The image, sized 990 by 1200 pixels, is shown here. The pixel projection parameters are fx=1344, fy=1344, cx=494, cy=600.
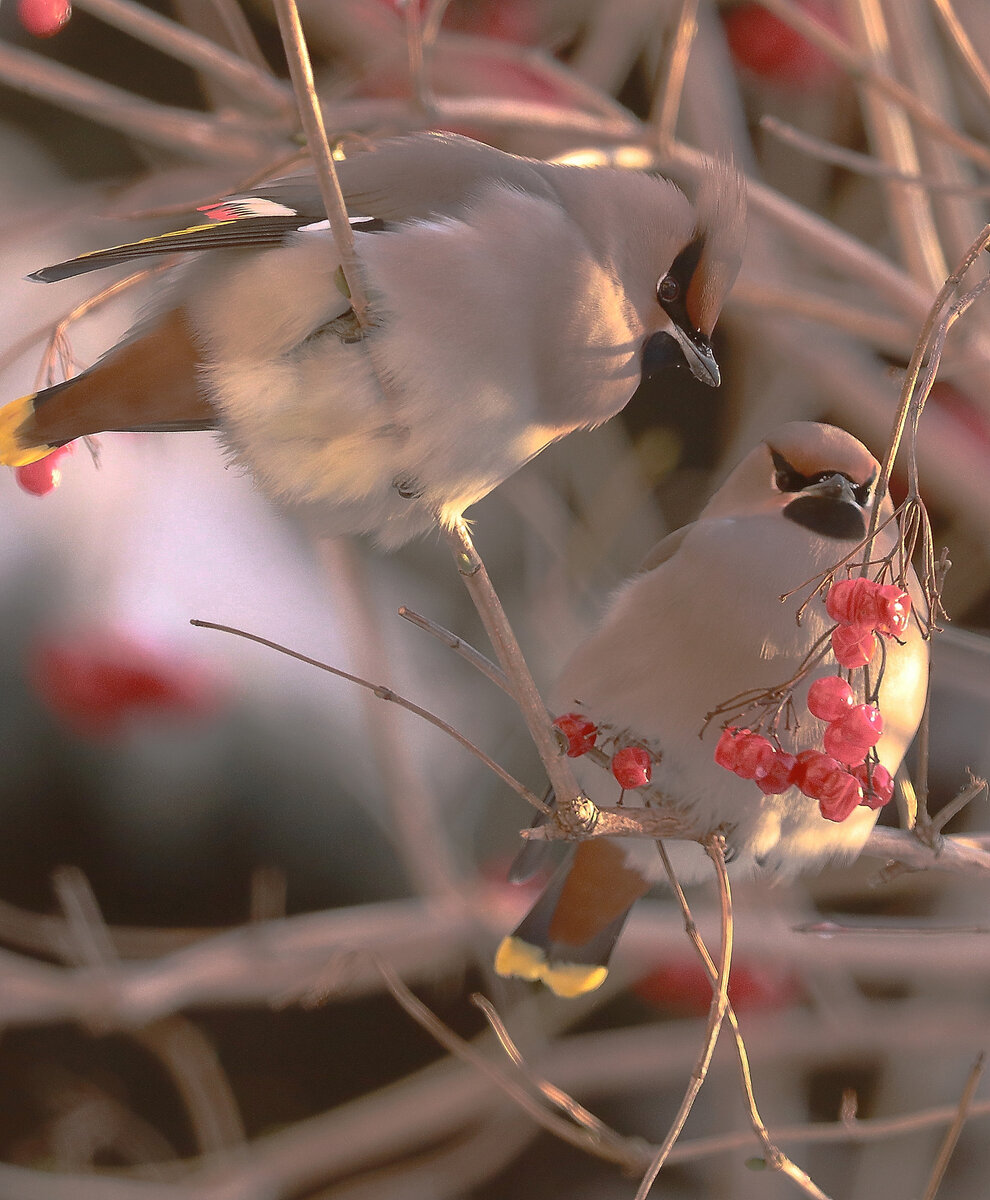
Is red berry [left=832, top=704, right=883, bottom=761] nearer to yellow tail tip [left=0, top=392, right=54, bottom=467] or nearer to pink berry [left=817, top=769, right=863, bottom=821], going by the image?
pink berry [left=817, top=769, right=863, bottom=821]

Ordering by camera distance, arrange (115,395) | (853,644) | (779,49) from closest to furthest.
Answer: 1. (853,644)
2. (115,395)
3. (779,49)

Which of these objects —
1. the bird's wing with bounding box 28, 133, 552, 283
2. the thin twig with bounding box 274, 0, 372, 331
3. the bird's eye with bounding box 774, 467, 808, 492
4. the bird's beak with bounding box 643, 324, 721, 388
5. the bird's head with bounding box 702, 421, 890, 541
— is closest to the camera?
the thin twig with bounding box 274, 0, 372, 331

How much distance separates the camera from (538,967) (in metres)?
2.68

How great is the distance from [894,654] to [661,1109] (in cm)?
265

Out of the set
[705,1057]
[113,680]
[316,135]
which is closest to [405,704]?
[705,1057]

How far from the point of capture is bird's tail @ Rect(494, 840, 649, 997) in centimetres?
265

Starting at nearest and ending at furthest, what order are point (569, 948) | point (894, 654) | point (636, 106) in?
point (894, 654) < point (569, 948) < point (636, 106)

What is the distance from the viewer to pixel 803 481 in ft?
8.13

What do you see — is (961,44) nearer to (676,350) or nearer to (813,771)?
(676,350)

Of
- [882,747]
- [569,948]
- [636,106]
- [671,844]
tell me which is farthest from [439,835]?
[636,106]

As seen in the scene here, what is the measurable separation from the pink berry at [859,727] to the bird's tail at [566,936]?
1.01m

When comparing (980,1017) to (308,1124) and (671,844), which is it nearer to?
(671,844)

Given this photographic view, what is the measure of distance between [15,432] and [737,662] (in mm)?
1189

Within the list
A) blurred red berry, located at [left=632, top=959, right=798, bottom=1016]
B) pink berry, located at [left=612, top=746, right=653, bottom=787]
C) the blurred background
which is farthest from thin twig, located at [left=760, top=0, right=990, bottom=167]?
blurred red berry, located at [left=632, top=959, right=798, bottom=1016]
